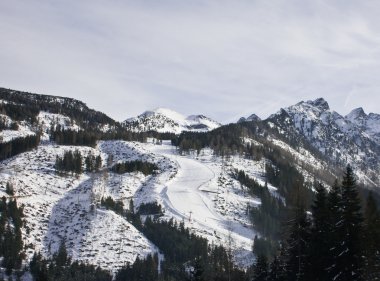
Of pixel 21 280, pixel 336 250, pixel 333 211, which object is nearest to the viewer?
pixel 336 250

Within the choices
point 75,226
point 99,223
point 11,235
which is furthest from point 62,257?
point 99,223

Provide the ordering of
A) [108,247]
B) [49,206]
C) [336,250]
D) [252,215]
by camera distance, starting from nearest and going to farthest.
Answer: [336,250] → [108,247] → [49,206] → [252,215]

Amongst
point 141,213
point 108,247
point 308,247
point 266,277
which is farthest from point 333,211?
point 141,213

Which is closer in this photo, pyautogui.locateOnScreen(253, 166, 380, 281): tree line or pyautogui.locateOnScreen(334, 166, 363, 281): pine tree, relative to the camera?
pyautogui.locateOnScreen(334, 166, 363, 281): pine tree

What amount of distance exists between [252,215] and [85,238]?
222 feet

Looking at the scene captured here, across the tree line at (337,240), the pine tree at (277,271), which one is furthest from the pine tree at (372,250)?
the pine tree at (277,271)

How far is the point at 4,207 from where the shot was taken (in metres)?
163

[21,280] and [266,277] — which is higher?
[266,277]

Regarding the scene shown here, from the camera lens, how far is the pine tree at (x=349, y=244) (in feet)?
145

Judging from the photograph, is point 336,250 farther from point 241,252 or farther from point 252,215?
point 252,215

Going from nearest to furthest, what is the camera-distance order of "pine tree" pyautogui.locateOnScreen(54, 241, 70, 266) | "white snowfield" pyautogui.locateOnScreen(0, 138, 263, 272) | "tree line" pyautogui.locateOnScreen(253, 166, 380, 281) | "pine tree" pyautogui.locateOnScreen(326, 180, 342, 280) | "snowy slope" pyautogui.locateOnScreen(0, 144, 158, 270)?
"tree line" pyautogui.locateOnScreen(253, 166, 380, 281)
"pine tree" pyautogui.locateOnScreen(326, 180, 342, 280)
"pine tree" pyautogui.locateOnScreen(54, 241, 70, 266)
"snowy slope" pyautogui.locateOnScreen(0, 144, 158, 270)
"white snowfield" pyautogui.locateOnScreen(0, 138, 263, 272)

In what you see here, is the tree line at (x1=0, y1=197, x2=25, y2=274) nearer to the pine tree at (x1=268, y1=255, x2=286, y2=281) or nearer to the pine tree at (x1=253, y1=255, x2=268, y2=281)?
the pine tree at (x1=253, y1=255, x2=268, y2=281)

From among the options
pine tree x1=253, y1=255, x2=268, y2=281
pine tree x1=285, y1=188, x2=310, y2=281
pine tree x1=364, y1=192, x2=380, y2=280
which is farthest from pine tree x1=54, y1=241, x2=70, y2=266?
pine tree x1=364, y1=192, x2=380, y2=280

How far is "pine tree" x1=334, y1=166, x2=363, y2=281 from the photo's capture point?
44250 mm
